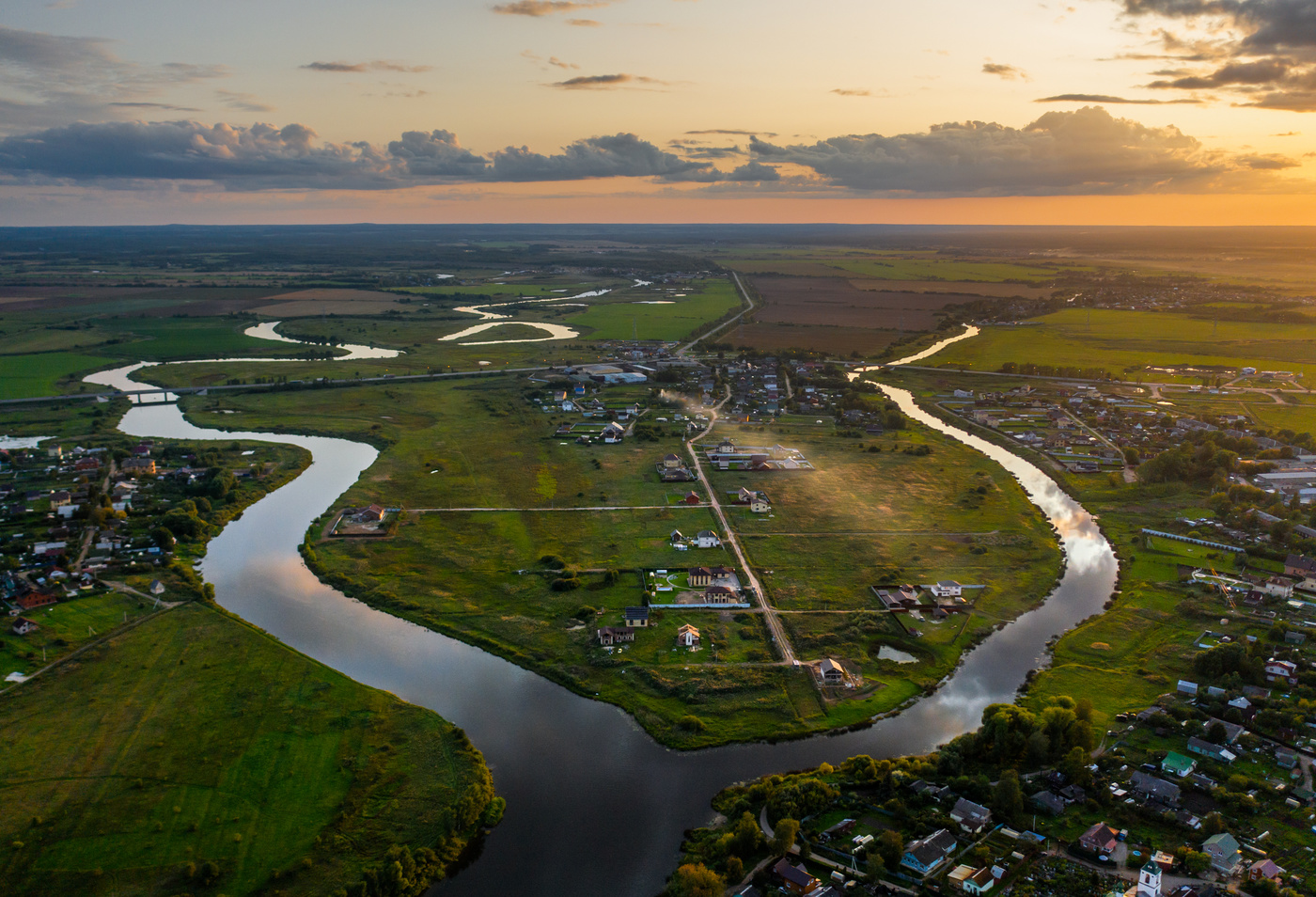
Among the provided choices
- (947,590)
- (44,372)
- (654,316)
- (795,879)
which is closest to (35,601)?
(795,879)

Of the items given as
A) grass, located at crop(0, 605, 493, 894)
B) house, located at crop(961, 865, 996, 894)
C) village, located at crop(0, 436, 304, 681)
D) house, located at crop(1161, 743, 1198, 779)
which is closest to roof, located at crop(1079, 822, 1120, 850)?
house, located at crop(961, 865, 996, 894)

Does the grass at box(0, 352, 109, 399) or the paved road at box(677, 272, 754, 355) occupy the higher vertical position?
the grass at box(0, 352, 109, 399)

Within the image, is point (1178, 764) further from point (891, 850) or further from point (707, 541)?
point (707, 541)

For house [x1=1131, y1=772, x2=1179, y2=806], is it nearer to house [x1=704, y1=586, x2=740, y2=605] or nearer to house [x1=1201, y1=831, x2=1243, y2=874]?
house [x1=1201, y1=831, x2=1243, y2=874]

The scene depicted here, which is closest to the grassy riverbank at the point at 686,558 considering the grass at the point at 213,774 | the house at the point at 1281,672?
the grass at the point at 213,774

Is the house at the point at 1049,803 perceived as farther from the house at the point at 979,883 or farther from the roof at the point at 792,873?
the roof at the point at 792,873
